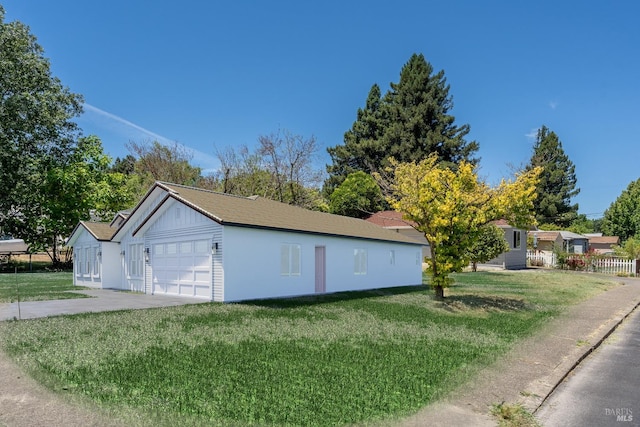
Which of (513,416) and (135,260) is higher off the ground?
(135,260)

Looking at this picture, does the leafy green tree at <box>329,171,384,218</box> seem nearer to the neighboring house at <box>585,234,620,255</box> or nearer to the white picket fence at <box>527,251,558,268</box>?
the white picket fence at <box>527,251,558,268</box>

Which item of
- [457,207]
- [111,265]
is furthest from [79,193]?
[457,207]

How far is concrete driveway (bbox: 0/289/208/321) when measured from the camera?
12542mm

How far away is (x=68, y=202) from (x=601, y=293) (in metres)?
38.0

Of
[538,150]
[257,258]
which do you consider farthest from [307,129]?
[538,150]

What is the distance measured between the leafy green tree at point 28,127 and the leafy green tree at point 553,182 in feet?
199

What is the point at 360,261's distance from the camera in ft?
69.7

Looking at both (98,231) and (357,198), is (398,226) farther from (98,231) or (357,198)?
(98,231)

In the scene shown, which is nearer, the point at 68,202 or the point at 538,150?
the point at 68,202

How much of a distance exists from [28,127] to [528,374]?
38777 mm

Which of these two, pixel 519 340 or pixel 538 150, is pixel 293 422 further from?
pixel 538 150

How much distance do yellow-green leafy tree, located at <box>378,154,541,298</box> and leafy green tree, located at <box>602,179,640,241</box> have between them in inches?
2281

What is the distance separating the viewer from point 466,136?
58.7m

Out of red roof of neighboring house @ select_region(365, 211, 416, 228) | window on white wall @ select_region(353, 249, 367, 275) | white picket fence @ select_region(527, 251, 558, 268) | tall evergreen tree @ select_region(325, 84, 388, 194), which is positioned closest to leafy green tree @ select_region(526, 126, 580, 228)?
tall evergreen tree @ select_region(325, 84, 388, 194)
